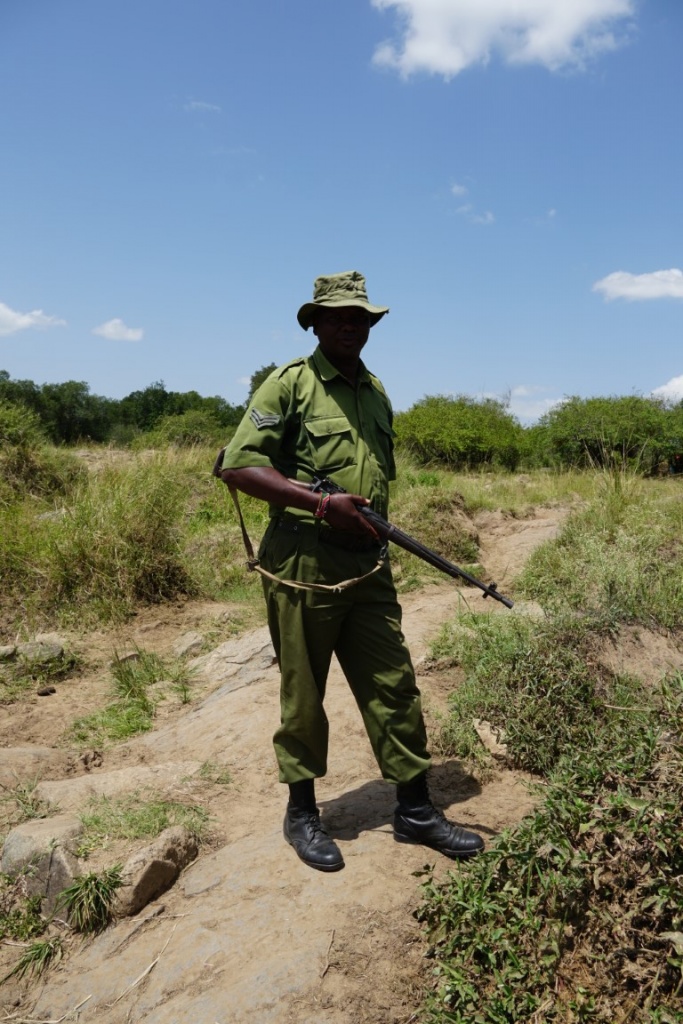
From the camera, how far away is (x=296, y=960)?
7.73ft

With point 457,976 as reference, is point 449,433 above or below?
above

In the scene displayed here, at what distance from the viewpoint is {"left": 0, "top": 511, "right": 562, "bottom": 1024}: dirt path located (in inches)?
90.0

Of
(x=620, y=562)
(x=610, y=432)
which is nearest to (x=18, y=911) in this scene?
(x=620, y=562)

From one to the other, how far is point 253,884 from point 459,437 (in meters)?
9.62

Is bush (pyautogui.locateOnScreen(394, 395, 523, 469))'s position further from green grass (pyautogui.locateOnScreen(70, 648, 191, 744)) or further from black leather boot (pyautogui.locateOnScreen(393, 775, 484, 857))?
black leather boot (pyautogui.locateOnScreen(393, 775, 484, 857))

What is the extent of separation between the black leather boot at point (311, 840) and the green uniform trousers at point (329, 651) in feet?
0.47

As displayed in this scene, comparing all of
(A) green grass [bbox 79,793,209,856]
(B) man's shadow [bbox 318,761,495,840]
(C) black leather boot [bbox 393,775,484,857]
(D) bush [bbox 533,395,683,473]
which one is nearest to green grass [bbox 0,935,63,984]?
(A) green grass [bbox 79,793,209,856]

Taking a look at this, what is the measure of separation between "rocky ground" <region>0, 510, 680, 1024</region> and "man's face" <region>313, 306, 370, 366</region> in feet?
5.71

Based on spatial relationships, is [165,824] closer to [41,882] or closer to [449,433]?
[41,882]

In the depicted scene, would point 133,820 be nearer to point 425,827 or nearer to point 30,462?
point 425,827

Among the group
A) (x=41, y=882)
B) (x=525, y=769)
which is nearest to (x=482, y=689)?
(x=525, y=769)

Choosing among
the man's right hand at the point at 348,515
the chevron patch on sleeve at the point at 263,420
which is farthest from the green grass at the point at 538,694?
the chevron patch on sleeve at the point at 263,420

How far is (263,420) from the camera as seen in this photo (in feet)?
8.95

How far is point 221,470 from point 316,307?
2.15 feet
